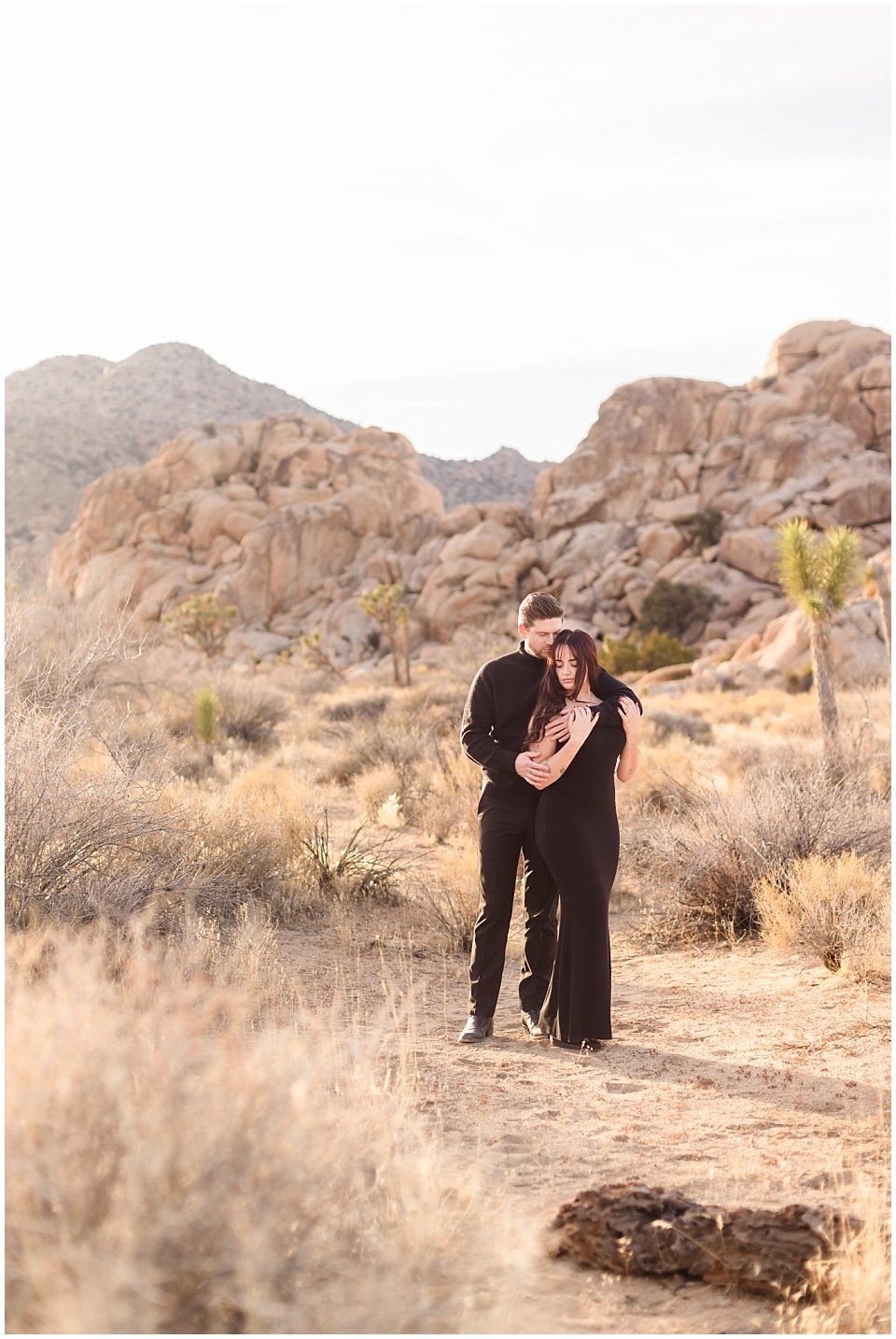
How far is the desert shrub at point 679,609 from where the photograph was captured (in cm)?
4625

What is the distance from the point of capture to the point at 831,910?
266 inches

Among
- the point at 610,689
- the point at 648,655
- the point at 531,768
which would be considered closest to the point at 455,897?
the point at 531,768

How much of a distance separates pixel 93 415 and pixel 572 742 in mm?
80953

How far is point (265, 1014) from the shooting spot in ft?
17.7

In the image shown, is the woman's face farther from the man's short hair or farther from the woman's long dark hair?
the man's short hair

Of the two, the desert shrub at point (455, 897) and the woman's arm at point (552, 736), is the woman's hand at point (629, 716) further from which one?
the desert shrub at point (455, 897)

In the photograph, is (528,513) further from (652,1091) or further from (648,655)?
(652,1091)

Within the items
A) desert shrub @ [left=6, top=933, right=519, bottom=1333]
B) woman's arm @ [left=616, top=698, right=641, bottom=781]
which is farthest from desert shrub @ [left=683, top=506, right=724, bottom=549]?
desert shrub @ [left=6, top=933, right=519, bottom=1333]

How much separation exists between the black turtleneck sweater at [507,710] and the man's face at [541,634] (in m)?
0.09

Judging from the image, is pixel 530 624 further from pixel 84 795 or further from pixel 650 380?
pixel 650 380

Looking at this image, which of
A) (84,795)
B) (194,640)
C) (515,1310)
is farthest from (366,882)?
(194,640)

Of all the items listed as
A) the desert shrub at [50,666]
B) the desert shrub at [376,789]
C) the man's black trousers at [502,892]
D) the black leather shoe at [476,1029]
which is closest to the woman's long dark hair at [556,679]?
the man's black trousers at [502,892]

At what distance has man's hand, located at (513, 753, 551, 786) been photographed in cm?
527

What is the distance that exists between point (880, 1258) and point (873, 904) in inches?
173
